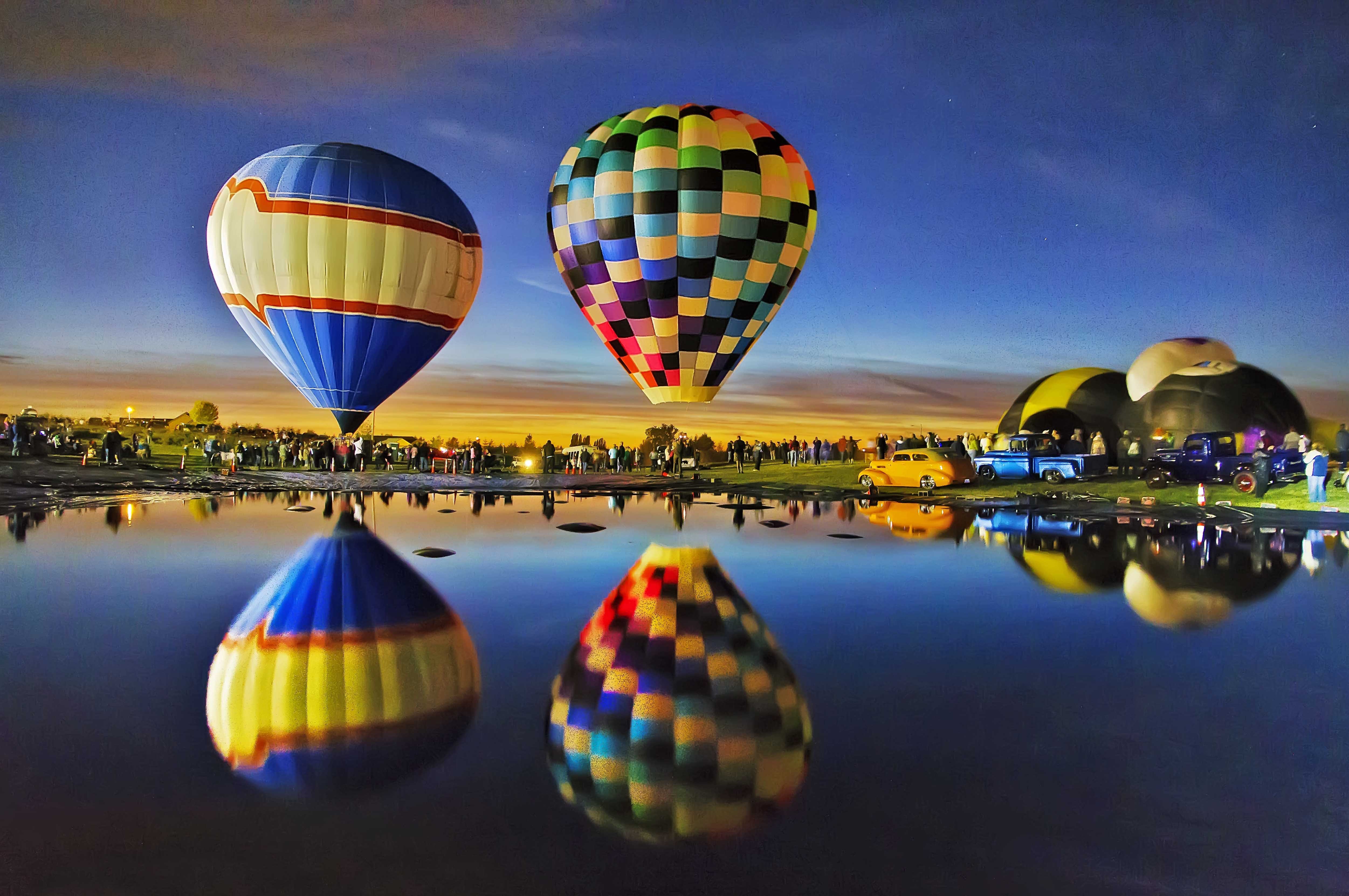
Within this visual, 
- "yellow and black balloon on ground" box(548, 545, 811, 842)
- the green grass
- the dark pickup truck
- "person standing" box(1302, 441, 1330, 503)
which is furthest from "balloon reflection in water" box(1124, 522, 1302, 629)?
the dark pickup truck

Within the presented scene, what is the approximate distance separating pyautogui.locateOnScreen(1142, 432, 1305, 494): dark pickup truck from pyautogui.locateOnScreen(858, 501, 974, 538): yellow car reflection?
20.1ft

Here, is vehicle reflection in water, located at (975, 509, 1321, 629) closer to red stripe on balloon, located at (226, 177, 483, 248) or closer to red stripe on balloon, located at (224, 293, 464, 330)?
red stripe on balloon, located at (224, 293, 464, 330)

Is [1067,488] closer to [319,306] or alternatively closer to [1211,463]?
[1211,463]

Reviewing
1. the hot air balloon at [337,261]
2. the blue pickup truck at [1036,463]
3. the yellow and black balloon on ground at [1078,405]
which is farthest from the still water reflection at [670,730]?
the yellow and black balloon on ground at [1078,405]

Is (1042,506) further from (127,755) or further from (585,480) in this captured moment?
(127,755)

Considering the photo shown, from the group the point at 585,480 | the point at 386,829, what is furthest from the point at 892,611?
the point at 585,480

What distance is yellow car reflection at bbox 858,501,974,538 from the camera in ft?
41.4

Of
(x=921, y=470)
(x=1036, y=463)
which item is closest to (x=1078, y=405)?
(x=1036, y=463)

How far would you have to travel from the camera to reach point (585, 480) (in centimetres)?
2680

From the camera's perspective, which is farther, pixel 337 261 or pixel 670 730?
pixel 337 261

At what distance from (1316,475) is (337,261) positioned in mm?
20163

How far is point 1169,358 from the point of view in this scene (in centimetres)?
2659

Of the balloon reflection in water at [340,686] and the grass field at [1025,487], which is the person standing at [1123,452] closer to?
the grass field at [1025,487]

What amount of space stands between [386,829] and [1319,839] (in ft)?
11.3
